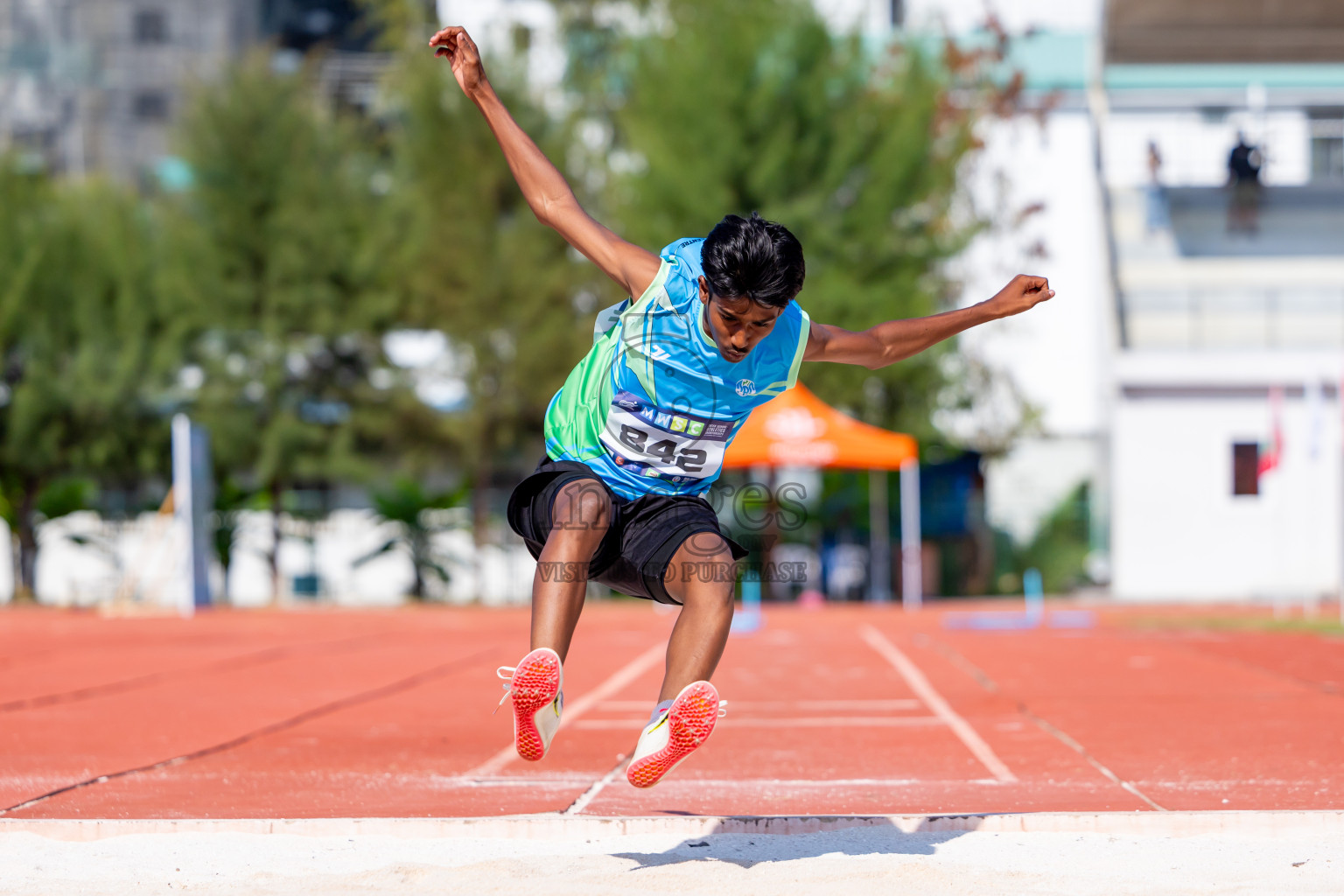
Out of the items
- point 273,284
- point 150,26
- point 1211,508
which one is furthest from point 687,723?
point 150,26

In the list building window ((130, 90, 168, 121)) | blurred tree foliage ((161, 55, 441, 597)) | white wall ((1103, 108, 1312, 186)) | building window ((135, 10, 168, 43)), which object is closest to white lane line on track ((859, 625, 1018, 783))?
blurred tree foliage ((161, 55, 441, 597))

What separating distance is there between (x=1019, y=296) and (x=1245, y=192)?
22.9 m

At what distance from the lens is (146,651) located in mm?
14758

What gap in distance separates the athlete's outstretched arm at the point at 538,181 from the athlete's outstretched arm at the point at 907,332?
599mm

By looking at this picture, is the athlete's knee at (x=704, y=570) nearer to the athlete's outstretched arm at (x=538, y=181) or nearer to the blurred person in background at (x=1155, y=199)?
the athlete's outstretched arm at (x=538, y=181)

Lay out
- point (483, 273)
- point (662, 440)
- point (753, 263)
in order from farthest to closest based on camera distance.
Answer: point (483, 273) → point (662, 440) → point (753, 263)

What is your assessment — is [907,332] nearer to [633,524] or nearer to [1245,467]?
[633,524]

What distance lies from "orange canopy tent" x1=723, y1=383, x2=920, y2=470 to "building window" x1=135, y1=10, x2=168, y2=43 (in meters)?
35.3

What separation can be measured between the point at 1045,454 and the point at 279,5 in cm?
3030

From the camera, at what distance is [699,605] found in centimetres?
452

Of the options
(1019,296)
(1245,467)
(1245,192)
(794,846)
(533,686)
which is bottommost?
(794,846)

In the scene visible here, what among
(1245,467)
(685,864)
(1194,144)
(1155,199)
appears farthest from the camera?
(1194,144)

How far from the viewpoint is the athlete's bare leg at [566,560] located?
4422 millimetres

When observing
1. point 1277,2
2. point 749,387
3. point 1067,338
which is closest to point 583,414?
point 749,387
